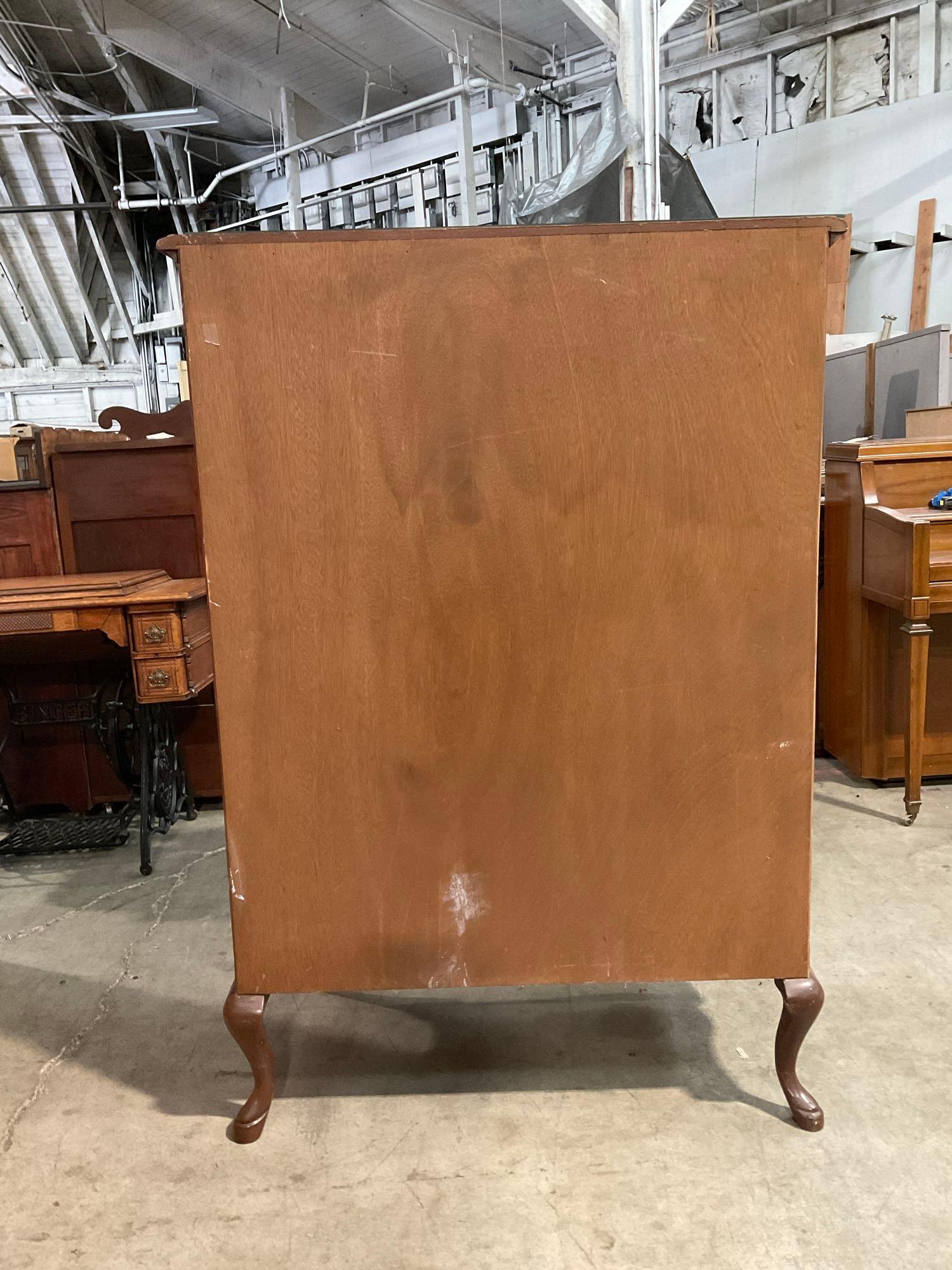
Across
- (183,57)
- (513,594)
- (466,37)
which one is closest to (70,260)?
(183,57)

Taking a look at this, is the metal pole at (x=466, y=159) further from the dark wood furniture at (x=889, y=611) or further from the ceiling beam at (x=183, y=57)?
the dark wood furniture at (x=889, y=611)

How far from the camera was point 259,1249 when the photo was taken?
1320mm

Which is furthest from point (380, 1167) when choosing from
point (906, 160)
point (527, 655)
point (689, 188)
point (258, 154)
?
point (258, 154)

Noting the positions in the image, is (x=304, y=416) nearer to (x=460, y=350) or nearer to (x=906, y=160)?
(x=460, y=350)

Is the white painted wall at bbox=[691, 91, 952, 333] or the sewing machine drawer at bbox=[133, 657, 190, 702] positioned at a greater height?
the white painted wall at bbox=[691, 91, 952, 333]

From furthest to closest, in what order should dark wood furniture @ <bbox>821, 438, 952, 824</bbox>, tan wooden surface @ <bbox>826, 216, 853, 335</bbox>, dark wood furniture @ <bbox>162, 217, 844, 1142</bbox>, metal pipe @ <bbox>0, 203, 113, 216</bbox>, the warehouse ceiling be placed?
metal pipe @ <bbox>0, 203, 113, 216</bbox>
the warehouse ceiling
tan wooden surface @ <bbox>826, 216, 853, 335</bbox>
dark wood furniture @ <bbox>821, 438, 952, 824</bbox>
dark wood furniture @ <bbox>162, 217, 844, 1142</bbox>

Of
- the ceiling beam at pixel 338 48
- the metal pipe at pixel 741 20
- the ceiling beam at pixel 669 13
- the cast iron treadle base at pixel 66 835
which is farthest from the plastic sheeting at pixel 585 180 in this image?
the cast iron treadle base at pixel 66 835

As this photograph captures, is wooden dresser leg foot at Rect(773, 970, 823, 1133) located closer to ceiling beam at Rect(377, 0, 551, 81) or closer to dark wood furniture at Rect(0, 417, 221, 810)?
dark wood furniture at Rect(0, 417, 221, 810)

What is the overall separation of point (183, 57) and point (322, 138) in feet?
3.39

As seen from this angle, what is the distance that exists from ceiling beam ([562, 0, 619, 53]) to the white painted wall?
1823mm

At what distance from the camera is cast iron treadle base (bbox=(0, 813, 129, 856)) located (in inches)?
115

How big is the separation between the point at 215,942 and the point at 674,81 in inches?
233

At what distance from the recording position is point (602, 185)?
15.1 feet

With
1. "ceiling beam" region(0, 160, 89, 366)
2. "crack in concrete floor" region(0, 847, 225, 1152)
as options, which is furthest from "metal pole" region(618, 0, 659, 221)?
"ceiling beam" region(0, 160, 89, 366)
